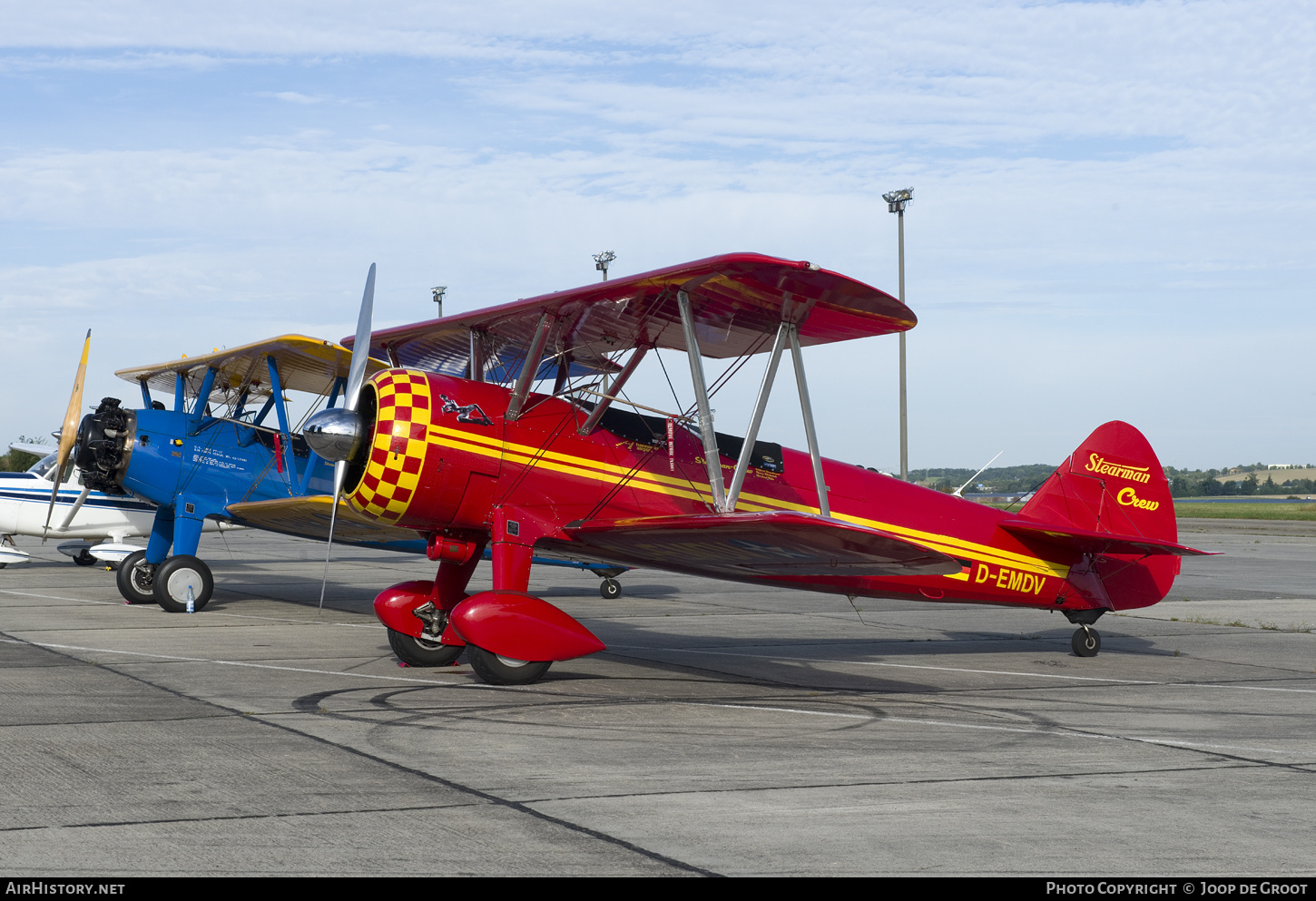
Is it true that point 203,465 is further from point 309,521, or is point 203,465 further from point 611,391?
point 611,391

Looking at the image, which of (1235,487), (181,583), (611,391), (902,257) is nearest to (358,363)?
(611,391)

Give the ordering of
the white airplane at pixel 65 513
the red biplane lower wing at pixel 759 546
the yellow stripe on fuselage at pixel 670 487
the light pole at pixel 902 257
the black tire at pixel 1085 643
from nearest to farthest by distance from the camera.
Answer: the red biplane lower wing at pixel 759 546 → the yellow stripe on fuselage at pixel 670 487 → the black tire at pixel 1085 643 → the white airplane at pixel 65 513 → the light pole at pixel 902 257

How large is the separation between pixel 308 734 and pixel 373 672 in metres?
2.78

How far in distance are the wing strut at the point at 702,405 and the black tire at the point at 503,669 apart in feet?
5.84

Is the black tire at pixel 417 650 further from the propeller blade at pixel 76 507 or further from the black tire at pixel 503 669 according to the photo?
the propeller blade at pixel 76 507

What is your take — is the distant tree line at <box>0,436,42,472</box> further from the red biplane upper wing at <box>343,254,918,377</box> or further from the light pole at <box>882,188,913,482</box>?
the red biplane upper wing at <box>343,254,918,377</box>

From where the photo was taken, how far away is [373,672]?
9.52 m

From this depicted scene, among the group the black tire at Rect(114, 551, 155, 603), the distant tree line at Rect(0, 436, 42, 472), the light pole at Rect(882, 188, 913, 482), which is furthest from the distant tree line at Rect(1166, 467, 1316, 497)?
the black tire at Rect(114, 551, 155, 603)

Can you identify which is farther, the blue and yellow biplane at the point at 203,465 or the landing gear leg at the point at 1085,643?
the blue and yellow biplane at the point at 203,465

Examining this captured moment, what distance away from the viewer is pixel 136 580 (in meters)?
15.2

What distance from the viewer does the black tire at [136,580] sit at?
15.1 m

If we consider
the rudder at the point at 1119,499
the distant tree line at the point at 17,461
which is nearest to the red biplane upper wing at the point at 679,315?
the rudder at the point at 1119,499

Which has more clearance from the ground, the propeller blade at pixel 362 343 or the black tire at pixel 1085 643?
the propeller blade at pixel 362 343
